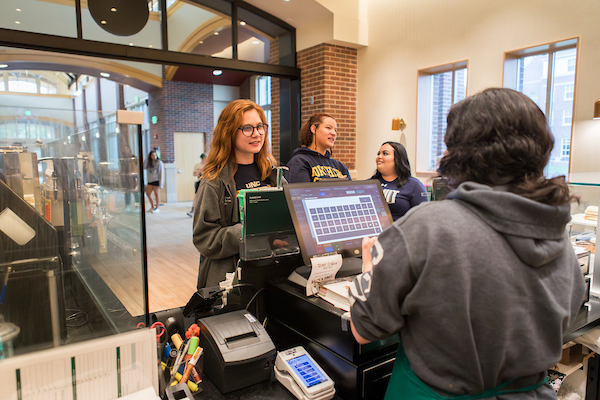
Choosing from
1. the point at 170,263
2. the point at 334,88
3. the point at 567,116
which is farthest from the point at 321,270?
the point at 334,88

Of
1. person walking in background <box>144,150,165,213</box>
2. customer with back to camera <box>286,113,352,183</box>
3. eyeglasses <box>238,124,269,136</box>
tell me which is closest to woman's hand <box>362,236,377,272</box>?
eyeglasses <box>238,124,269,136</box>

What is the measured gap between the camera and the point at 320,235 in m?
1.29

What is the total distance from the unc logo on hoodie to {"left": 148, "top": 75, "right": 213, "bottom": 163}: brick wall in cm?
1007

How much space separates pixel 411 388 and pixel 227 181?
124 centimetres

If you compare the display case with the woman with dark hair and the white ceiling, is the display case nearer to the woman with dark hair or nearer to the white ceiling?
the woman with dark hair

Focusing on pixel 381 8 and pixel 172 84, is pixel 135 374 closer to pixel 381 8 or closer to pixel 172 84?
pixel 381 8

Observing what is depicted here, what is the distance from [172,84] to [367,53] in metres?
7.79

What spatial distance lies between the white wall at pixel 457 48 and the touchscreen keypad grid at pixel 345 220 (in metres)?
3.35

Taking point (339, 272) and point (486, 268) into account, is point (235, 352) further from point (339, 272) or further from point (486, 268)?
point (486, 268)

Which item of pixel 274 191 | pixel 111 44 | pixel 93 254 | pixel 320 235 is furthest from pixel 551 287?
pixel 111 44

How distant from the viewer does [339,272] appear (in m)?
1.34

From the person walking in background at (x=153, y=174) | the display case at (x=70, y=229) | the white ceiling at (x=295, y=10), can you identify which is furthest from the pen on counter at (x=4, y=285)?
the person walking in background at (x=153, y=174)

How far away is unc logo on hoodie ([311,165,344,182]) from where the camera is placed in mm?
3062

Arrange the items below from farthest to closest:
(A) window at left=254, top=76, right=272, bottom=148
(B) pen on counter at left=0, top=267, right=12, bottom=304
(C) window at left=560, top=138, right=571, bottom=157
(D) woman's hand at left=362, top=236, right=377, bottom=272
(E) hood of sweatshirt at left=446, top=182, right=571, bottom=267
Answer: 1. (A) window at left=254, top=76, right=272, bottom=148
2. (C) window at left=560, top=138, right=571, bottom=157
3. (D) woman's hand at left=362, top=236, right=377, bottom=272
4. (B) pen on counter at left=0, top=267, right=12, bottom=304
5. (E) hood of sweatshirt at left=446, top=182, right=571, bottom=267
